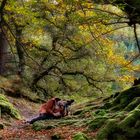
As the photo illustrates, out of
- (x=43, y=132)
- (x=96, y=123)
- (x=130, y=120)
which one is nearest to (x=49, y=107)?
(x=43, y=132)

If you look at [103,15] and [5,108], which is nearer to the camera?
[103,15]

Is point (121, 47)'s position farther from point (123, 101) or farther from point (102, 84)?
point (123, 101)

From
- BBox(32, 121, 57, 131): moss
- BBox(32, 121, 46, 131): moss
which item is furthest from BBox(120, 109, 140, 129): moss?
BBox(32, 121, 46, 131): moss

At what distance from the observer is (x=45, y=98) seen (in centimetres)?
2800

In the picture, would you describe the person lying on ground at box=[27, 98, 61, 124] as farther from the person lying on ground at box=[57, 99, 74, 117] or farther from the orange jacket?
the person lying on ground at box=[57, 99, 74, 117]

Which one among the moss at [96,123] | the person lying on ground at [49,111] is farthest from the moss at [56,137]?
the person lying on ground at [49,111]

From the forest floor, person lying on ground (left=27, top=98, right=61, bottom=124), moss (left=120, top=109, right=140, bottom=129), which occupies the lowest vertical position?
the forest floor

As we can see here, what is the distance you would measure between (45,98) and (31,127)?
13.7 meters

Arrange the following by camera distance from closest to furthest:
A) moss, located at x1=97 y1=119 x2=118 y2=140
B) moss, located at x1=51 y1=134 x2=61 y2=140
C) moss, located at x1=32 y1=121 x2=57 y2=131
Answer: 1. moss, located at x1=97 y1=119 x2=118 y2=140
2. moss, located at x1=51 y1=134 x2=61 y2=140
3. moss, located at x1=32 y1=121 x2=57 y2=131

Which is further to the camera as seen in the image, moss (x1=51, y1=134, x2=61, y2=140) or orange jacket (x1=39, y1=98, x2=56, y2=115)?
orange jacket (x1=39, y1=98, x2=56, y2=115)

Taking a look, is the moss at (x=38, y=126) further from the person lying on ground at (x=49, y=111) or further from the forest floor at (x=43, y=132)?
the person lying on ground at (x=49, y=111)

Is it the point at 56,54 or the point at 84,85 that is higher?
the point at 56,54

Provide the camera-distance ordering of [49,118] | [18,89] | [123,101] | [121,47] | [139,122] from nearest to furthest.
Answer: [139,122] → [123,101] → [49,118] → [18,89] → [121,47]

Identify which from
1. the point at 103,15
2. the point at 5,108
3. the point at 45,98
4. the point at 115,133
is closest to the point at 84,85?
the point at 45,98
